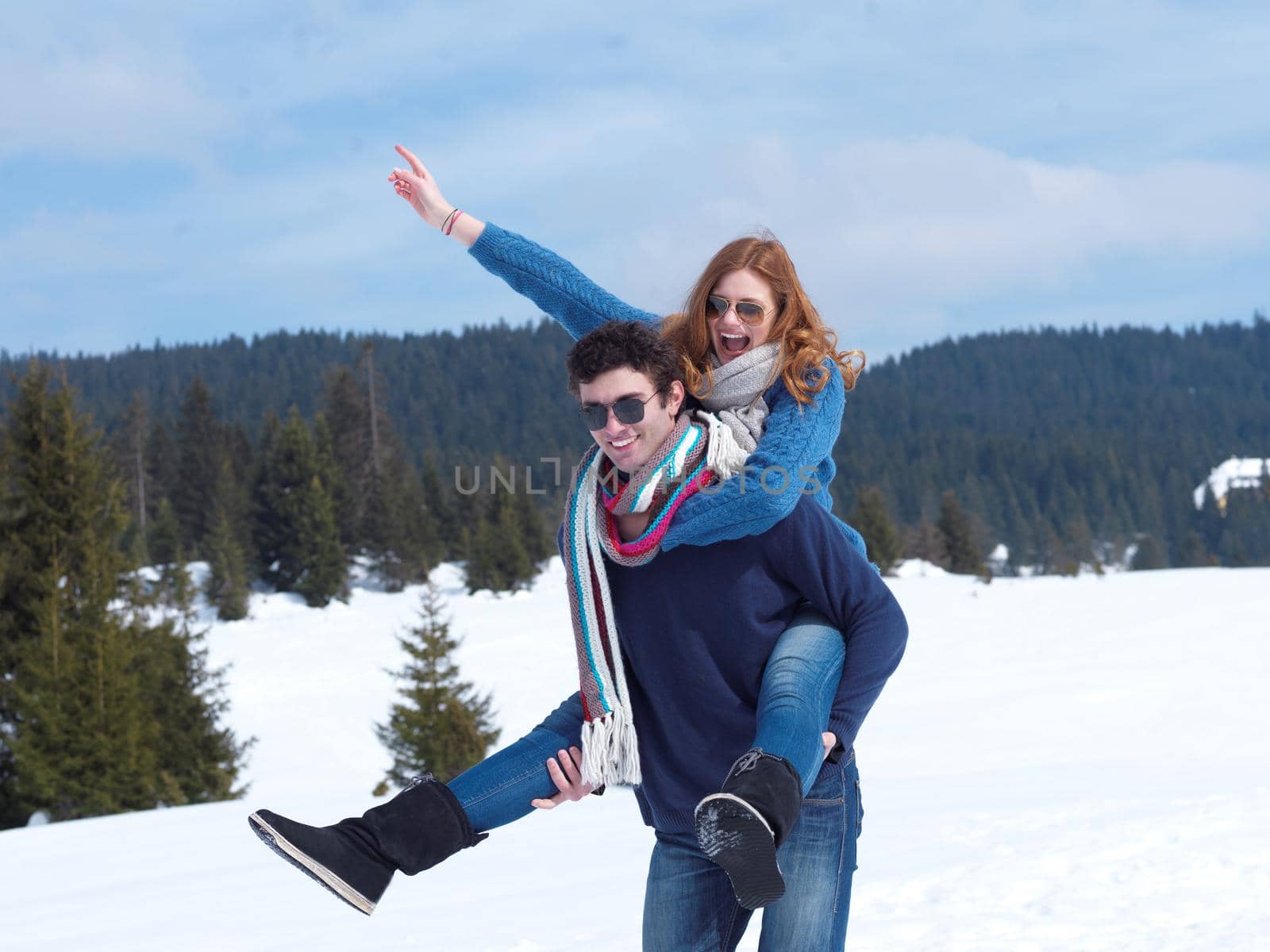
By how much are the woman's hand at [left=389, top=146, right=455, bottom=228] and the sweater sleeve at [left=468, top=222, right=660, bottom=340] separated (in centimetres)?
14

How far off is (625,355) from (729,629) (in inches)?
23.6

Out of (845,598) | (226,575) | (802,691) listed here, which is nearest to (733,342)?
(845,598)

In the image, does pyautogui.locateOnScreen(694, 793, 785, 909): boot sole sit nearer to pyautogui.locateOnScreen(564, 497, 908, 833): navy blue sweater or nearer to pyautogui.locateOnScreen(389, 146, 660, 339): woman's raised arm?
pyautogui.locateOnScreen(564, 497, 908, 833): navy blue sweater

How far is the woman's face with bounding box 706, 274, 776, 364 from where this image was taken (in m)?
2.94

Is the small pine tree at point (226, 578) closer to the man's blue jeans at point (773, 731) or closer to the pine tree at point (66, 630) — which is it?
the pine tree at point (66, 630)

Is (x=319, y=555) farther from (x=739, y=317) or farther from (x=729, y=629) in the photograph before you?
(x=729, y=629)

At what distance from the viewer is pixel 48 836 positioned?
10086mm

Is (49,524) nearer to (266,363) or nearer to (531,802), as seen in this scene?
(531,802)

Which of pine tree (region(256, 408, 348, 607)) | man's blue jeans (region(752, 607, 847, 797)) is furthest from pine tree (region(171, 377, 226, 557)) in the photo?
man's blue jeans (region(752, 607, 847, 797))

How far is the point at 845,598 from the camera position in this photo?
2.54 metres

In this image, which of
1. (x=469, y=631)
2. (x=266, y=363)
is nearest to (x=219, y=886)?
(x=469, y=631)

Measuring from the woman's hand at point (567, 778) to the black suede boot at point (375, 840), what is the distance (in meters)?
0.19

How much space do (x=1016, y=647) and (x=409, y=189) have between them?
22.3 metres

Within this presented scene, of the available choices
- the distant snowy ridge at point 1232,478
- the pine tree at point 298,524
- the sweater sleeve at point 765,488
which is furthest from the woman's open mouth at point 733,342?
the distant snowy ridge at point 1232,478
